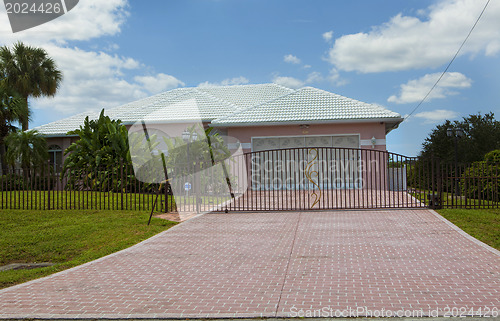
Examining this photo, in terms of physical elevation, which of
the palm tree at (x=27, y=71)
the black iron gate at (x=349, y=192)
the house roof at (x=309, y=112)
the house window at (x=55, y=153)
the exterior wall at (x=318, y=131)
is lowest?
the black iron gate at (x=349, y=192)

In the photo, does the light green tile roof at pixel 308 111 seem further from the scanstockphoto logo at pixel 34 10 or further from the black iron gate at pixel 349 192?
the scanstockphoto logo at pixel 34 10

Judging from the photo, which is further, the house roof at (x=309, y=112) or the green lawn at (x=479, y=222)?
the house roof at (x=309, y=112)

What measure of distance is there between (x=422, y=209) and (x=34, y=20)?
10.8 m

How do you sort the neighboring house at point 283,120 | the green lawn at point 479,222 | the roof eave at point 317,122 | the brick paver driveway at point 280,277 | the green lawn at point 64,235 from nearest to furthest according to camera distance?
1. the brick paver driveway at point 280,277
2. the green lawn at point 64,235
3. the green lawn at point 479,222
4. the roof eave at point 317,122
5. the neighboring house at point 283,120

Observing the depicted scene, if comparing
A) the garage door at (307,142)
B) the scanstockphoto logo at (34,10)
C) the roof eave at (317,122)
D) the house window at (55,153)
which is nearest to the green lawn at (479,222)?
the roof eave at (317,122)

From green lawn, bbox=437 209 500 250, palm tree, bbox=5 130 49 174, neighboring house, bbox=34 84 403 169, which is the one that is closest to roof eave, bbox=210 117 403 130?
neighboring house, bbox=34 84 403 169

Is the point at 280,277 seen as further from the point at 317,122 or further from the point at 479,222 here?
the point at 317,122

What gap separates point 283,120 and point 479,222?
9.54 meters

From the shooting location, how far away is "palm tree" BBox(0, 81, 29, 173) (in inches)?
855

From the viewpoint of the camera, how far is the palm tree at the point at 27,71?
27.7 meters

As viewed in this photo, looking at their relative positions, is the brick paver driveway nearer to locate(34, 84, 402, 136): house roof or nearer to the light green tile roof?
the light green tile roof

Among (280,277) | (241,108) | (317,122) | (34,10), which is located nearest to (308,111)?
(317,122)

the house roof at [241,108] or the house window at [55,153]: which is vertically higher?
the house roof at [241,108]

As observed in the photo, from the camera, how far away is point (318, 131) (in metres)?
19.3
